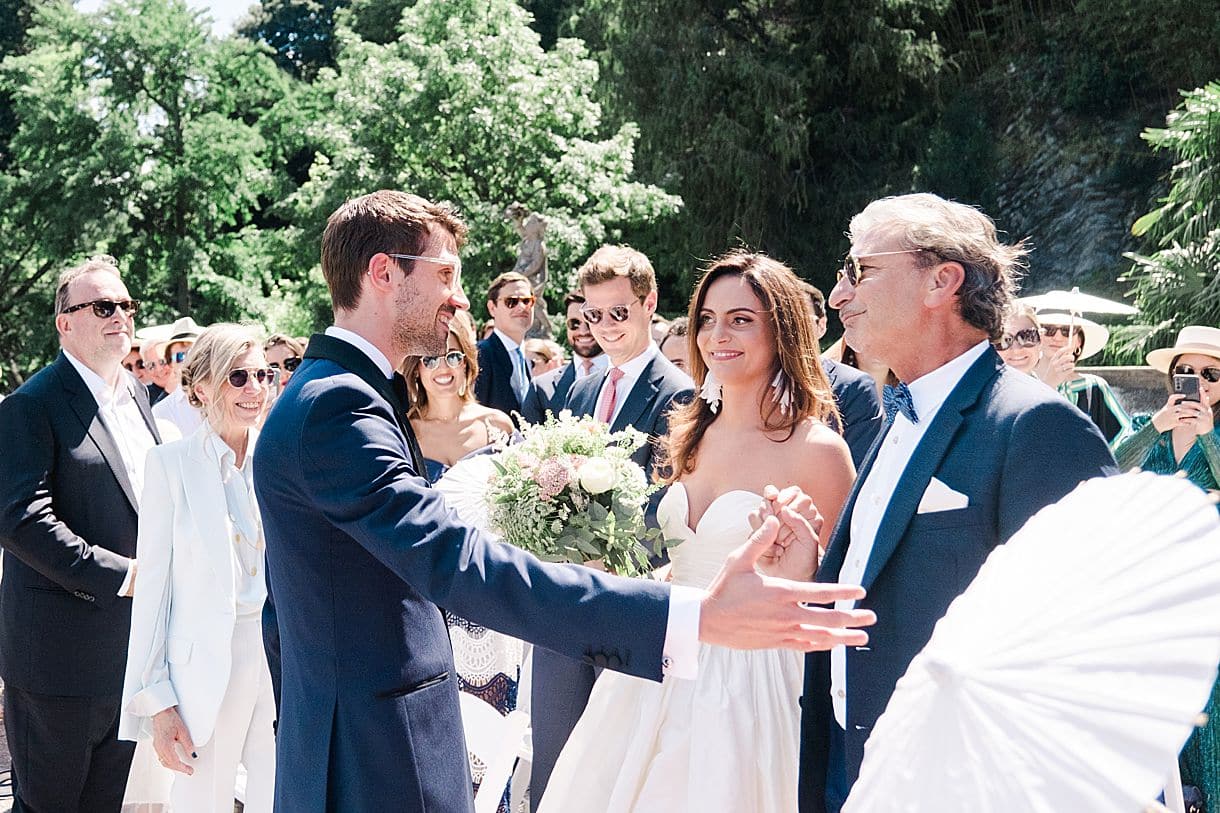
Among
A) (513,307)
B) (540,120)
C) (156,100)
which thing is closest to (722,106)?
(540,120)

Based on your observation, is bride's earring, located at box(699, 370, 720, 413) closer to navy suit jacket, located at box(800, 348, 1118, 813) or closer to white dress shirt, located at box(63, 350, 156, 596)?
navy suit jacket, located at box(800, 348, 1118, 813)

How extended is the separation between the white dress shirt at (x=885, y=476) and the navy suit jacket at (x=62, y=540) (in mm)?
3093

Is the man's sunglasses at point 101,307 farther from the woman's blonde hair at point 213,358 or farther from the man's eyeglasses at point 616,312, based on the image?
the man's eyeglasses at point 616,312

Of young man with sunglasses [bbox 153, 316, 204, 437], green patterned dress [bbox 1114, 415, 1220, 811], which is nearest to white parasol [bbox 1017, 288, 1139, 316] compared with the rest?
green patterned dress [bbox 1114, 415, 1220, 811]

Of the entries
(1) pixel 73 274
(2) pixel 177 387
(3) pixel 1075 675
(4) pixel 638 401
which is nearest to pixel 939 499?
(3) pixel 1075 675

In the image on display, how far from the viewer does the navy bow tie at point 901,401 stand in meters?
2.97

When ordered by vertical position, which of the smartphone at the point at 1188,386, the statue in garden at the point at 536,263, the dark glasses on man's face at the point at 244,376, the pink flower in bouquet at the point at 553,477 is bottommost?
the pink flower in bouquet at the point at 553,477

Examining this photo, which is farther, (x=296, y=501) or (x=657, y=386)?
(x=657, y=386)

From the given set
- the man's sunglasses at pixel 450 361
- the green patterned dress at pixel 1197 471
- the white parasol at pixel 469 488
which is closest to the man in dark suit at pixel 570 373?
the man's sunglasses at pixel 450 361

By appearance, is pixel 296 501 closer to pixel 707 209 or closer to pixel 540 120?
pixel 540 120

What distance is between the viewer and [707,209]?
2817cm

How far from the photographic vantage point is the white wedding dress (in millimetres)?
3736

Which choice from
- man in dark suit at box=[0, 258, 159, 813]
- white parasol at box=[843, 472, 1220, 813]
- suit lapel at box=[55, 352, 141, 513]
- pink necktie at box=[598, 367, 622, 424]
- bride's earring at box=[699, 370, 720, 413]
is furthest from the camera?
pink necktie at box=[598, 367, 622, 424]

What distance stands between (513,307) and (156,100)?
24.8m
